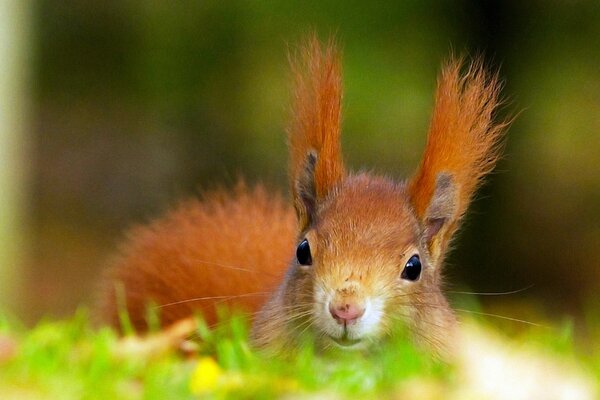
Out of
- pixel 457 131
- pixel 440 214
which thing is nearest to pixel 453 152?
pixel 457 131

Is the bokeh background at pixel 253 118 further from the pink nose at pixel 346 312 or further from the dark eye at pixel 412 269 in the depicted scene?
the pink nose at pixel 346 312

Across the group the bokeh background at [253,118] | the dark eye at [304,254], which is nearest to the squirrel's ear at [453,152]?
the dark eye at [304,254]

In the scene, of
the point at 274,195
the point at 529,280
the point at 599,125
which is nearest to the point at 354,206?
Answer: the point at 274,195

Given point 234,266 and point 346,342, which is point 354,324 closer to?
point 346,342

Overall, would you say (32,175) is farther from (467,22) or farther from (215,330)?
(215,330)

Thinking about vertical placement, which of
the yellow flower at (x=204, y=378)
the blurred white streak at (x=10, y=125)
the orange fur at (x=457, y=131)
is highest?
the blurred white streak at (x=10, y=125)

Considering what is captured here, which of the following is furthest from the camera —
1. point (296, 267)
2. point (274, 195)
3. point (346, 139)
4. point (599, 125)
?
point (346, 139)
